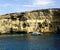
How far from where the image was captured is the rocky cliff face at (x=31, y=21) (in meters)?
107

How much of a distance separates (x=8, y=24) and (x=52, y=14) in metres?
22.5

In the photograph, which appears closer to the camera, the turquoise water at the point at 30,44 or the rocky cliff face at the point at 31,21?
the turquoise water at the point at 30,44

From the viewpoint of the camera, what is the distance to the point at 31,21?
113 metres

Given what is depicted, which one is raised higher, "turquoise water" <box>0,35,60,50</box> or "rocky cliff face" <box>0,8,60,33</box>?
"rocky cliff face" <box>0,8,60,33</box>

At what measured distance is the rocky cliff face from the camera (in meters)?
107

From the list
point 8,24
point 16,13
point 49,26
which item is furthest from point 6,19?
point 49,26

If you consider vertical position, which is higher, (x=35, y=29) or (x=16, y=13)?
(x=16, y=13)

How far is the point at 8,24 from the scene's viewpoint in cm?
10781

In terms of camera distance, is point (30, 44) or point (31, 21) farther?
point (31, 21)

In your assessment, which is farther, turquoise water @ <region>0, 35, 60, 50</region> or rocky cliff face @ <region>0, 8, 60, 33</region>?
rocky cliff face @ <region>0, 8, 60, 33</region>

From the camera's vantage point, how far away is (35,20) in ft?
374

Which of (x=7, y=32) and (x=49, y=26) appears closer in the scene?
(x=7, y=32)

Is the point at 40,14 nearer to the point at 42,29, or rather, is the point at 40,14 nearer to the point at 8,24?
the point at 42,29

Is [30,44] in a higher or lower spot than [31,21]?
lower
